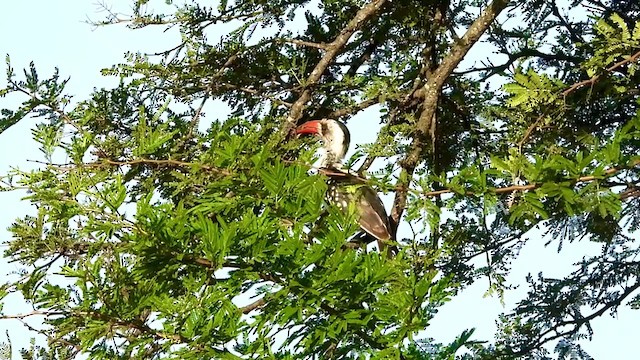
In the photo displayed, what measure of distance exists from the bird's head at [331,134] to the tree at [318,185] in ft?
0.36

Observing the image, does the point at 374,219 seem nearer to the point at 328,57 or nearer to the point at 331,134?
the point at 331,134

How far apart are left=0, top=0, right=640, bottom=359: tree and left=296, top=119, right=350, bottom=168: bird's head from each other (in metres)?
0.11

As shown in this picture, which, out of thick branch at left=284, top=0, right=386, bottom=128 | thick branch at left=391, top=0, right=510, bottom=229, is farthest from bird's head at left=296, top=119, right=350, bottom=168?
thick branch at left=391, top=0, right=510, bottom=229

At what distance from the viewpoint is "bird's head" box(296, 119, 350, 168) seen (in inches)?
152

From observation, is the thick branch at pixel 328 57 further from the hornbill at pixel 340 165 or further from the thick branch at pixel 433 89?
the thick branch at pixel 433 89

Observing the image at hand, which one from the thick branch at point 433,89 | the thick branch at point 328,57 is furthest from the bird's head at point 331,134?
the thick branch at point 433,89

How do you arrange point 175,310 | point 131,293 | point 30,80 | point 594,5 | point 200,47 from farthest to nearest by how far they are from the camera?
point 594,5 → point 200,47 → point 30,80 → point 131,293 → point 175,310

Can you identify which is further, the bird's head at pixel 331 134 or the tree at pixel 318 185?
the bird's head at pixel 331 134

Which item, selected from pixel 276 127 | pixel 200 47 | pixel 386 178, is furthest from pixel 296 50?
pixel 386 178

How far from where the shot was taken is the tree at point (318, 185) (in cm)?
219

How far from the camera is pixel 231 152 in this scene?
244 cm

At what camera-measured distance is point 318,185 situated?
7.70 feet

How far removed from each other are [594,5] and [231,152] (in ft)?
10.0

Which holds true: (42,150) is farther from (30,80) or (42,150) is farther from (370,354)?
(370,354)
